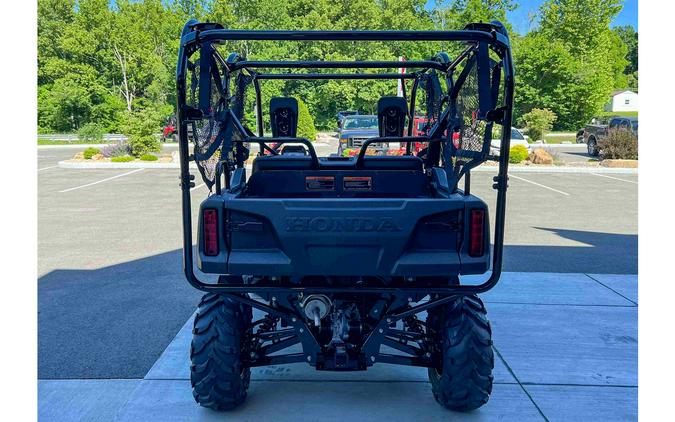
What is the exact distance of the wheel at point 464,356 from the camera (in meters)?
3.70

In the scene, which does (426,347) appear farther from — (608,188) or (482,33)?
(608,188)

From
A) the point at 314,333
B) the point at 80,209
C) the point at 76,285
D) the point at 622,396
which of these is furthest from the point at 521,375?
the point at 80,209

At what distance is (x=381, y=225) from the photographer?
333 centimetres

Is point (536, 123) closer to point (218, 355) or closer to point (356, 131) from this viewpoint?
point (356, 131)

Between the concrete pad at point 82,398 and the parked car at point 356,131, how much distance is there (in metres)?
11.7

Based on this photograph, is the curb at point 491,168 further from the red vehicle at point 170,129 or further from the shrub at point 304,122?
the shrub at point 304,122

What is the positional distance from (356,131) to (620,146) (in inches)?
476

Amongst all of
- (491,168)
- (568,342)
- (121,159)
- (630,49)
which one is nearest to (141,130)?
(121,159)

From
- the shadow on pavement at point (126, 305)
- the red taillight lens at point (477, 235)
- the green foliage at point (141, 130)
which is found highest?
the green foliage at point (141, 130)

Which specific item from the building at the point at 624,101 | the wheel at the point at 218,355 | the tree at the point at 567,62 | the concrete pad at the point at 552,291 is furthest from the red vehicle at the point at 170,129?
the building at the point at 624,101

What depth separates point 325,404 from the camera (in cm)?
404

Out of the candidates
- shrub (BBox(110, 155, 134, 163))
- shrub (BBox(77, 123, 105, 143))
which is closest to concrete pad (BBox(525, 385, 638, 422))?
shrub (BBox(110, 155, 134, 163))

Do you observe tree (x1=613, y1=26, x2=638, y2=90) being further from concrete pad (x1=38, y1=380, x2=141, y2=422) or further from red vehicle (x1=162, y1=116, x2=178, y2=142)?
concrete pad (x1=38, y1=380, x2=141, y2=422)

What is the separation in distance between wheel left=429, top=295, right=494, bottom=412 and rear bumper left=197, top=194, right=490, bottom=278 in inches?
18.3
